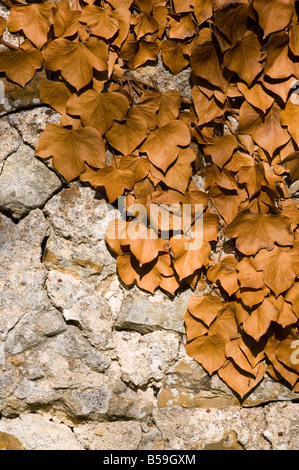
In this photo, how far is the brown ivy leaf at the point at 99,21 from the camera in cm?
119

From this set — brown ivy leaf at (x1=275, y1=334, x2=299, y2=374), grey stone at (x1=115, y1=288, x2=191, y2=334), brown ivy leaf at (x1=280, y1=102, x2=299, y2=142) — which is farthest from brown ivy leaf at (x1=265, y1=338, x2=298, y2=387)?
brown ivy leaf at (x1=280, y1=102, x2=299, y2=142)

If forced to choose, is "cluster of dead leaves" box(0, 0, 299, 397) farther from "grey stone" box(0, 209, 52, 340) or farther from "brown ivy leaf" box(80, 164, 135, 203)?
"grey stone" box(0, 209, 52, 340)

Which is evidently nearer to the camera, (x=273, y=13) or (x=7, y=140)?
(x=273, y=13)

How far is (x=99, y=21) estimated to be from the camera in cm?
119

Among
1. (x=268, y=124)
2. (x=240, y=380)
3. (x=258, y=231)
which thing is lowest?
(x=240, y=380)

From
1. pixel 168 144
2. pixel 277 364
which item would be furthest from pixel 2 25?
pixel 277 364

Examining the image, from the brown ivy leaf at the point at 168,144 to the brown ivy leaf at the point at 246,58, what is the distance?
200 mm

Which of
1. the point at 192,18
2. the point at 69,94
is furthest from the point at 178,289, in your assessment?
the point at 192,18

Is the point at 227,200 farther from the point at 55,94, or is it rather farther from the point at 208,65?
the point at 55,94

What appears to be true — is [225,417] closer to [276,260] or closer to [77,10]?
[276,260]

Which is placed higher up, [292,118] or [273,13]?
[273,13]

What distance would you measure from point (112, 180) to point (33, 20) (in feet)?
1.50

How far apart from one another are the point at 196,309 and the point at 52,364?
0.44 metres

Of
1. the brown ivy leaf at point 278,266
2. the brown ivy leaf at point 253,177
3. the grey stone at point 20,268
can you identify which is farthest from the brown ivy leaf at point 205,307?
the grey stone at point 20,268
